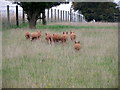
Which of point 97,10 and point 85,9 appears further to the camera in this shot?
point 85,9

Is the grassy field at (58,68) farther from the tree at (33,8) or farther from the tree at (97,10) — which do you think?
the tree at (97,10)

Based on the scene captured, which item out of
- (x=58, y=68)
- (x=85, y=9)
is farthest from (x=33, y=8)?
(x=85, y=9)

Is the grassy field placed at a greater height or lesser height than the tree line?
lesser

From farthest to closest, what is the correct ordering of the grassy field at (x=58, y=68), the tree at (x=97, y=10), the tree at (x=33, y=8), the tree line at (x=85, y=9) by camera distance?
the tree at (x=97, y=10)
the tree line at (x=85, y=9)
the tree at (x=33, y=8)
the grassy field at (x=58, y=68)

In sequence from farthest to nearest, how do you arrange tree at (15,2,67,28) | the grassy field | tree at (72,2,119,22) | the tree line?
tree at (72,2,119,22) < the tree line < tree at (15,2,67,28) < the grassy field

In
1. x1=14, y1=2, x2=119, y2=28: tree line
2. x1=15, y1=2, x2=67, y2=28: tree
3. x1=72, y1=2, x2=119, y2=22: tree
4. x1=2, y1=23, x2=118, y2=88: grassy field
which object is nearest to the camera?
x1=2, y1=23, x2=118, y2=88: grassy field

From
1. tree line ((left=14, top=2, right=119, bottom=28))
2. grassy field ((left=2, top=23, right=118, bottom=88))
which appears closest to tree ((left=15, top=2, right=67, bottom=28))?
tree line ((left=14, top=2, right=119, bottom=28))

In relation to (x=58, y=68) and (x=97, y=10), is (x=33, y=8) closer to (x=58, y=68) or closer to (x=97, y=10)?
(x=58, y=68)

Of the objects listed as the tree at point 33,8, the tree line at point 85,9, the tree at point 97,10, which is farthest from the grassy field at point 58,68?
the tree at point 97,10

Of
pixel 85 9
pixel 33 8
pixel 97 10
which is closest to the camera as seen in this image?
pixel 33 8

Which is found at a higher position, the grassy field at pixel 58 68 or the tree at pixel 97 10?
the tree at pixel 97 10

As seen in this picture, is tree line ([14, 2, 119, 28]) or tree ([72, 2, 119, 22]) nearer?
tree line ([14, 2, 119, 28])

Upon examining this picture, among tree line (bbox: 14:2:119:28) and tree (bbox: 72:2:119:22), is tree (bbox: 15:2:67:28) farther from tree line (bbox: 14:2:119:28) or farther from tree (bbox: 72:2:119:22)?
tree (bbox: 72:2:119:22)

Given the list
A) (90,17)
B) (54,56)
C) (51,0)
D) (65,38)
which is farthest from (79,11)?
(54,56)
